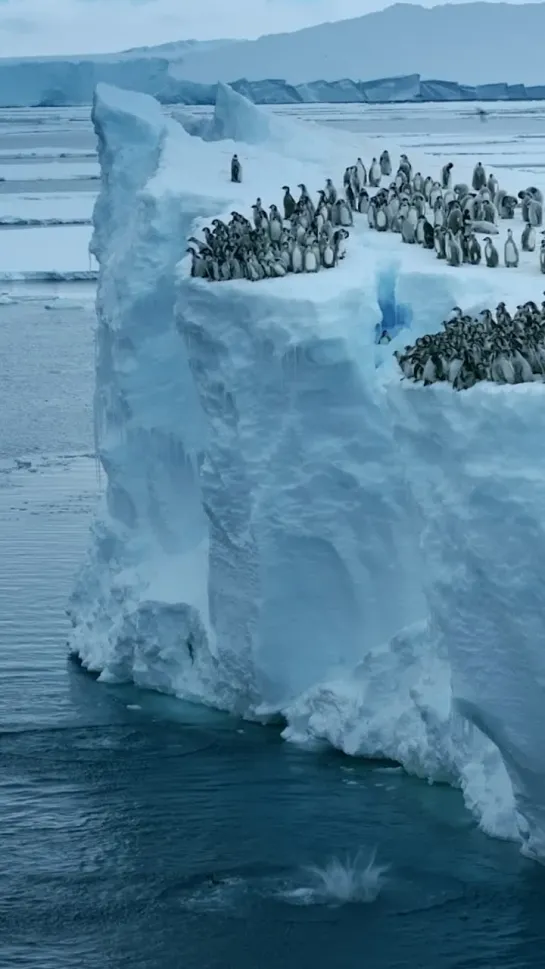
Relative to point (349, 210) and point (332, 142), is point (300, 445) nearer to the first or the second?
point (349, 210)

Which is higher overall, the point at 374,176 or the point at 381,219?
the point at 374,176

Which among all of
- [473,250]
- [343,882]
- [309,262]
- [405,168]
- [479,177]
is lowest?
[343,882]

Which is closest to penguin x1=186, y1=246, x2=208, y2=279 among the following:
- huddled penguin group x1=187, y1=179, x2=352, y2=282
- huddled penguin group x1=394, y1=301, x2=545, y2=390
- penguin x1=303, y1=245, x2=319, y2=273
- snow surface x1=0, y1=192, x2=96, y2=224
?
huddled penguin group x1=187, y1=179, x2=352, y2=282

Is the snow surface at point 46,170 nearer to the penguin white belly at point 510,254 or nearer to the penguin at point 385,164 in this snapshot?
the penguin at point 385,164

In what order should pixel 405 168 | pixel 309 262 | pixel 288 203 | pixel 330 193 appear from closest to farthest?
1. pixel 309 262
2. pixel 288 203
3. pixel 330 193
4. pixel 405 168

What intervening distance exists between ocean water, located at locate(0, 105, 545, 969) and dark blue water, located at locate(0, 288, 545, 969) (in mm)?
18

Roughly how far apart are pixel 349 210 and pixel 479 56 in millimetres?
110395

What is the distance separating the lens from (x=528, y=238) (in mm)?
17312

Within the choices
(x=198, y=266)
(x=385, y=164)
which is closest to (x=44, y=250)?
(x=385, y=164)

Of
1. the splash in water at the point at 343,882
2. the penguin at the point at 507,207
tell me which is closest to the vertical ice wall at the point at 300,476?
the splash in water at the point at 343,882

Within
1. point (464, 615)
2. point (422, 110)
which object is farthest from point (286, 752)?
point (422, 110)

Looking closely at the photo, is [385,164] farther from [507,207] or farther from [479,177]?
[507,207]

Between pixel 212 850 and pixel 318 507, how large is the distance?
323 centimetres

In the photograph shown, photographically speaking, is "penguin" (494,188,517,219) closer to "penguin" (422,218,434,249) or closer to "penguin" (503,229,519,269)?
"penguin" (422,218,434,249)
